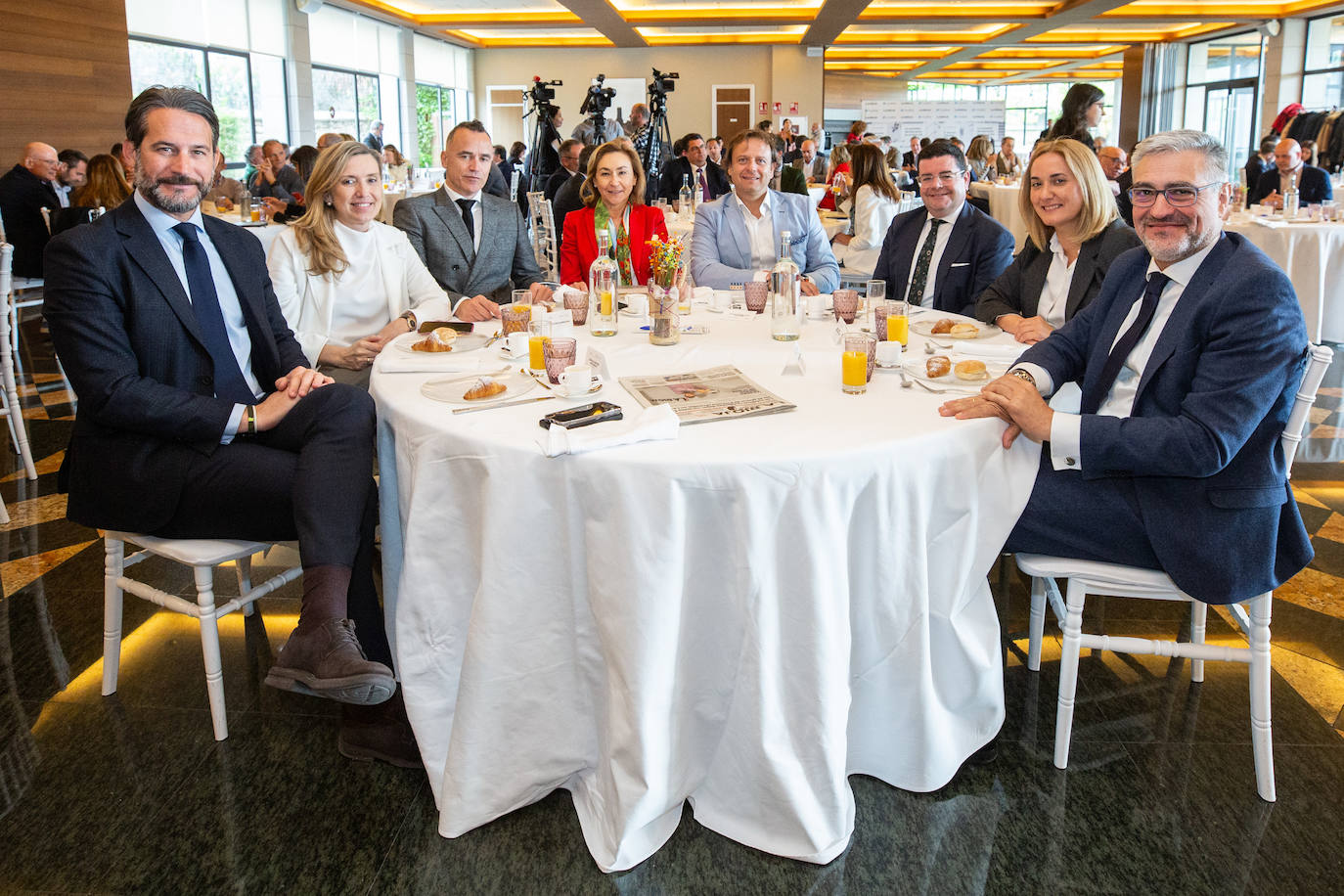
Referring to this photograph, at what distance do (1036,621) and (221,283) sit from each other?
2101 millimetres

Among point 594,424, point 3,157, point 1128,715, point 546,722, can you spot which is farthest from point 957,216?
point 3,157

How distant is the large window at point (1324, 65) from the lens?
14156mm

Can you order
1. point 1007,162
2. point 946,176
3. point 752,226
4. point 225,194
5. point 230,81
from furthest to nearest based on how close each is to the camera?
point 1007,162, point 230,81, point 225,194, point 752,226, point 946,176

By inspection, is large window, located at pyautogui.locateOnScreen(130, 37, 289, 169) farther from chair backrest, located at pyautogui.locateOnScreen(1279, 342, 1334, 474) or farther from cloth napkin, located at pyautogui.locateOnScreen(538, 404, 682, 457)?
chair backrest, located at pyautogui.locateOnScreen(1279, 342, 1334, 474)

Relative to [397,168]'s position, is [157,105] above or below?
below

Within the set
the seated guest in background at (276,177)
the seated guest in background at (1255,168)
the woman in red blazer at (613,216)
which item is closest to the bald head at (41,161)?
the seated guest in background at (276,177)

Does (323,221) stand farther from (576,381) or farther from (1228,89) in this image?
(1228,89)

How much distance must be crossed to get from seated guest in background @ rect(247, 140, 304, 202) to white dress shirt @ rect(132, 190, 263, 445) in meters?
7.33

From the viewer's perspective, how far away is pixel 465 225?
3.74 metres

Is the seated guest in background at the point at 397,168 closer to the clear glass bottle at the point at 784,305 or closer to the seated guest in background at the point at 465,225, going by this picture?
the seated guest in background at the point at 465,225

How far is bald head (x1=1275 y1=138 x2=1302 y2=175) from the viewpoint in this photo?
290 inches

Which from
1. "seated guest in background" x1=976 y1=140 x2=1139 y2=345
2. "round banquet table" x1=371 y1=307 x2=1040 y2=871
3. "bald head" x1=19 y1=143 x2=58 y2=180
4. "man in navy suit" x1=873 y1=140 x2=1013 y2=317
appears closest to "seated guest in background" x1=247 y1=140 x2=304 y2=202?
"bald head" x1=19 y1=143 x2=58 y2=180

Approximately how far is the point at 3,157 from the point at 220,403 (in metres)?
8.13

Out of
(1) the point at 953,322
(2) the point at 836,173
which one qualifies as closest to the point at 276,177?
(2) the point at 836,173
